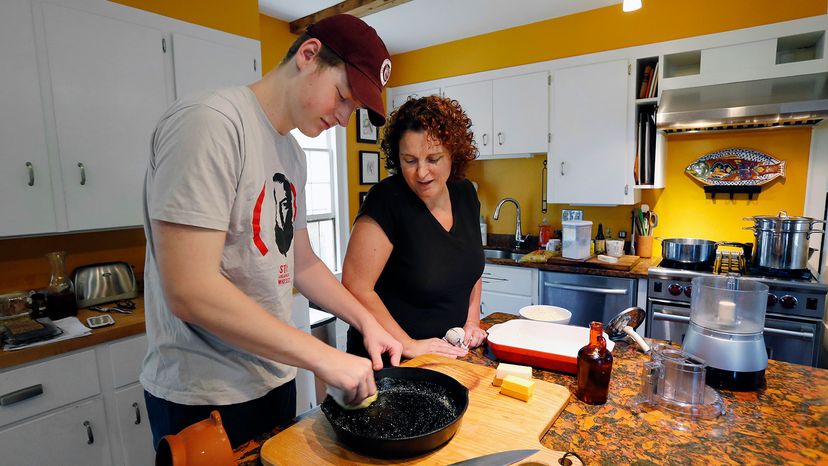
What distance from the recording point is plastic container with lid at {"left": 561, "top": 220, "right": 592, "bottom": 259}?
3.00 metres

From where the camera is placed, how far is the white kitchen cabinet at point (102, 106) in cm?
188

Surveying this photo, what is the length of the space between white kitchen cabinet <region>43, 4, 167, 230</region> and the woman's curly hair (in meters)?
1.32

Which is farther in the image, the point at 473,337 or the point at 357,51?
the point at 473,337

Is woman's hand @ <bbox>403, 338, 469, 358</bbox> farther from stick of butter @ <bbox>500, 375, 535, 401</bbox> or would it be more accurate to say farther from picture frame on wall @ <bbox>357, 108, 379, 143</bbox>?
picture frame on wall @ <bbox>357, 108, 379, 143</bbox>

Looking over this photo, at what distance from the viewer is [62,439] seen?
1.69 m

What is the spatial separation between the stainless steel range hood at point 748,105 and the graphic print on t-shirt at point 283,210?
2.50 meters

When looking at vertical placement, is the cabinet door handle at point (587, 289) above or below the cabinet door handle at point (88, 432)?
above

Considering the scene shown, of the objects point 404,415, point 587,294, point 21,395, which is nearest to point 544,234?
point 587,294

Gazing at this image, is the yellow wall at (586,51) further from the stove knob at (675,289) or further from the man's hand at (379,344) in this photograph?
the man's hand at (379,344)

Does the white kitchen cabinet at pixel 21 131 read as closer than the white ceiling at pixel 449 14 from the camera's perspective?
Yes

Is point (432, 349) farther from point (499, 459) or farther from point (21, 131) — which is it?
point (21, 131)

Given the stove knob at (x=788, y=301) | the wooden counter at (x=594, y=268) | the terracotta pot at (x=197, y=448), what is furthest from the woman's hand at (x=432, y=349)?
the stove knob at (x=788, y=301)

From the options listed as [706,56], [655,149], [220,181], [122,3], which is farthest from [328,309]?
A: [706,56]

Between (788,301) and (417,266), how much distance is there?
2197 millimetres
